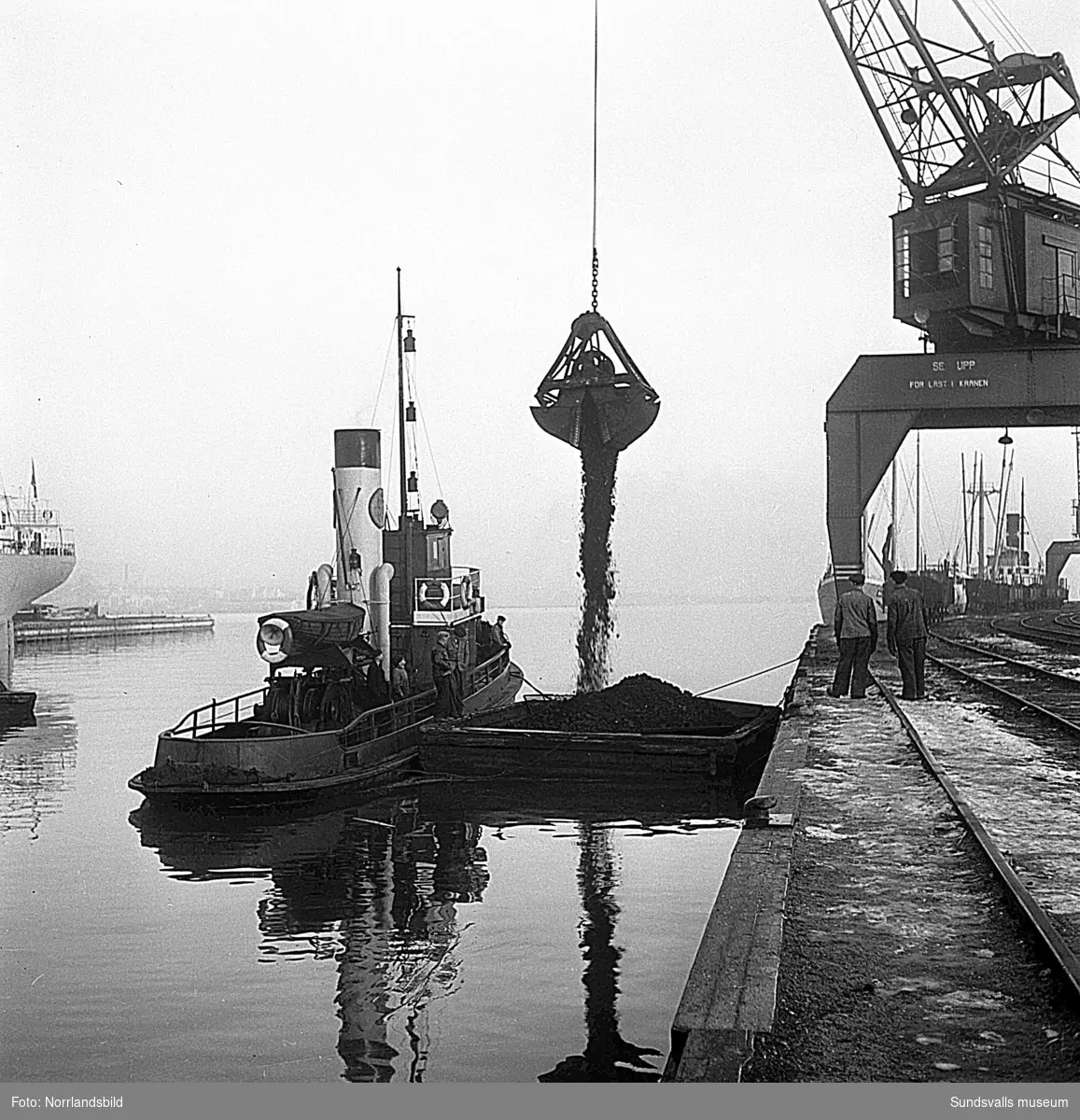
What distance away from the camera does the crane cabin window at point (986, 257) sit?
23.6 m

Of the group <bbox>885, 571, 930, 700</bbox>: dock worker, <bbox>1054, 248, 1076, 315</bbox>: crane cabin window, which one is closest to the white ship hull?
<bbox>885, 571, 930, 700</bbox>: dock worker

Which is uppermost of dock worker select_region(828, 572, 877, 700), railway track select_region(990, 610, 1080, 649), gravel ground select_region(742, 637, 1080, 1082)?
dock worker select_region(828, 572, 877, 700)

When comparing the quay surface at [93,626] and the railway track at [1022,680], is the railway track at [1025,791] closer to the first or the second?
the railway track at [1022,680]

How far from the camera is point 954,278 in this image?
2348 centimetres

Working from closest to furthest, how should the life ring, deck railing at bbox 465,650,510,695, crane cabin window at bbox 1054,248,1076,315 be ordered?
the life ring, deck railing at bbox 465,650,510,695, crane cabin window at bbox 1054,248,1076,315

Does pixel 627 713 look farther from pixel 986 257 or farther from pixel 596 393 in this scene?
pixel 986 257

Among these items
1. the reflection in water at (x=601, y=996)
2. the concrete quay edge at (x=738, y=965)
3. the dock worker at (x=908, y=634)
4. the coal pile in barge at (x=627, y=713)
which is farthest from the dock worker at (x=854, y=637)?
the concrete quay edge at (x=738, y=965)

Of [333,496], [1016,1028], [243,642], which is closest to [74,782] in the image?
[333,496]

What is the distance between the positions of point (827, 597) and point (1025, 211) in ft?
30.2

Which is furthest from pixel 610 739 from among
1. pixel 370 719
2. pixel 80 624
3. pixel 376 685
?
pixel 80 624

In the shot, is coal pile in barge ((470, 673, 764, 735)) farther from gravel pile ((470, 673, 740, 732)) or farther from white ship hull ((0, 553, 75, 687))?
white ship hull ((0, 553, 75, 687))

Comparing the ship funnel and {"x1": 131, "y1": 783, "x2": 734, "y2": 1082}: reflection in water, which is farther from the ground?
the ship funnel

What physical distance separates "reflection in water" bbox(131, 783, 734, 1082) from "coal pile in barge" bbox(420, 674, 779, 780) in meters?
0.40

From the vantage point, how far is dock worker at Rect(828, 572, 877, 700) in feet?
50.0
